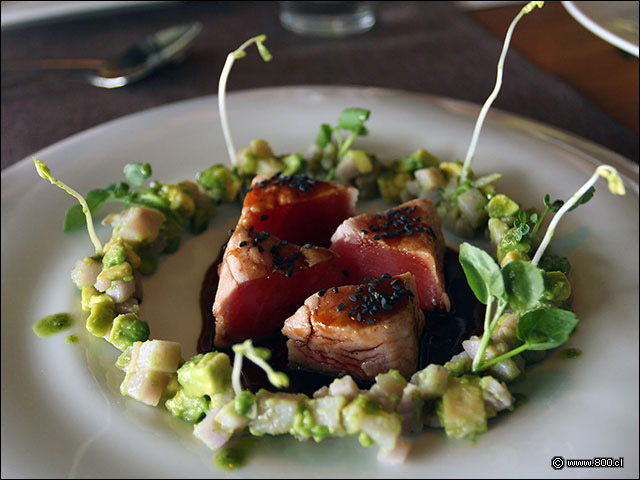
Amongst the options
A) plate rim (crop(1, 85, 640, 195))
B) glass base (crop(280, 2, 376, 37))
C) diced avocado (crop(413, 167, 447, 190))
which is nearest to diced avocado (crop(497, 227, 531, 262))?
diced avocado (crop(413, 167, 447, 190))

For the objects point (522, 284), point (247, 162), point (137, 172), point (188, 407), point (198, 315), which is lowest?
point (198, 315)

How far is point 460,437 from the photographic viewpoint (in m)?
2.00

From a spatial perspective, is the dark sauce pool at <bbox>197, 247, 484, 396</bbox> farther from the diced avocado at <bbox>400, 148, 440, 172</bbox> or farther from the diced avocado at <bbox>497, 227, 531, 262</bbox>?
the diced avocado at <bbox>400, 148, 440, 172</bbox>

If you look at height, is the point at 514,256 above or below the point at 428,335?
above

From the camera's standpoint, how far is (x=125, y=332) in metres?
2.36

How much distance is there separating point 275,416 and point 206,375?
0.25 metres

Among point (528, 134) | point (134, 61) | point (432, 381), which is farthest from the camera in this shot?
point (134, 61)

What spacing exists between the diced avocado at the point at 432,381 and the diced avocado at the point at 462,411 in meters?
0.03

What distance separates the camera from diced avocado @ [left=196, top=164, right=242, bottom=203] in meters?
3.09

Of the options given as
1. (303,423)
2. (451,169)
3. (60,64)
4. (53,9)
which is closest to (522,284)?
(303,423)

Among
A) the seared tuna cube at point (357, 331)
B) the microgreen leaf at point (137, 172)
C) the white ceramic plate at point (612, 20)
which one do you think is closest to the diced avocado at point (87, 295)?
the microgreen leaf at point (137, 172)

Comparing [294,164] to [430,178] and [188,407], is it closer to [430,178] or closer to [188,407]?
[430,178]

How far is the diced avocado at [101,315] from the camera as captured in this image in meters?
2.38

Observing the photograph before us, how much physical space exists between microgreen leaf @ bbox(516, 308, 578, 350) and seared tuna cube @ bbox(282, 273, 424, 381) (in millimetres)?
418
